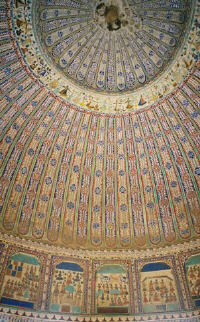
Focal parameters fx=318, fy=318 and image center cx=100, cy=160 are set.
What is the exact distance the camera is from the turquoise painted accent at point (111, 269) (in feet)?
41.4

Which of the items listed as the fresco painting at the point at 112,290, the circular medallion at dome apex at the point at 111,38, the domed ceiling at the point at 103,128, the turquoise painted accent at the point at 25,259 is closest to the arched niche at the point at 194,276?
the domed ceiling at the point at 103,128

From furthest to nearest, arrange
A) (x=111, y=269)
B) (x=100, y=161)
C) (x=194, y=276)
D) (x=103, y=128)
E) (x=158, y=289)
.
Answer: (x=100, y=161) < (x=103, y=128) < (x=111, y=269) < (x=158, y=289) < (x=194, y=276)

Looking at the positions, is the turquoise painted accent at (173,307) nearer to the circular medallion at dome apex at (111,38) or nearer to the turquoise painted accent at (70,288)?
the turquoise painted accent at (70,288)

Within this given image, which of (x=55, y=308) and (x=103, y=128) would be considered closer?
(x=55, y=308)

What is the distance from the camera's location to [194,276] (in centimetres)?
1171

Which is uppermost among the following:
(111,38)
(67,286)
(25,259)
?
(111,38)

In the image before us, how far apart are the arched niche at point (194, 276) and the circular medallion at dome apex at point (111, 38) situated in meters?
7.22

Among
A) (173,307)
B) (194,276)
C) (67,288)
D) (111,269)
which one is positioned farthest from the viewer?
(111,269)

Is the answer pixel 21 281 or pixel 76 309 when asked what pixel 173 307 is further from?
pixel 21 281

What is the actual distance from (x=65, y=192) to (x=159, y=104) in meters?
5.39

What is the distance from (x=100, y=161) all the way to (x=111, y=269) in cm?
451

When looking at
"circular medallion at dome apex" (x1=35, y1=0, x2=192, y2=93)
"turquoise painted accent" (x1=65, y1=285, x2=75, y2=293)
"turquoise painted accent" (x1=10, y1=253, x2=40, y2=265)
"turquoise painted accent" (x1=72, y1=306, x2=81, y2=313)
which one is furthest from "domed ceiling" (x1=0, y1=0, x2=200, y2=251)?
"turquoise painted accent" (x1=72, y1=306, x2=81, y2=313)

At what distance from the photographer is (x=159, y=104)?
12961mm

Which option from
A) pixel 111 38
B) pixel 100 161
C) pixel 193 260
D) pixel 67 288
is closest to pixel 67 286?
pixel 67 288
